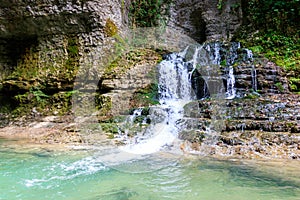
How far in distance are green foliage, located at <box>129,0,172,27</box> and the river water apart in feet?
28.5

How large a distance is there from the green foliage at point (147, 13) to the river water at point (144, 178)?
8.69m

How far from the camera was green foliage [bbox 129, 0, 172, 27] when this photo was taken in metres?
11.8

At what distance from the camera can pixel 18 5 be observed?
8133mm

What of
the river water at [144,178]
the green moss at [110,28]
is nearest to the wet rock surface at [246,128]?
the river water at [144,178]

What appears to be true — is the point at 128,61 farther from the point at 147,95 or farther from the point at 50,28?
the point at 50,28

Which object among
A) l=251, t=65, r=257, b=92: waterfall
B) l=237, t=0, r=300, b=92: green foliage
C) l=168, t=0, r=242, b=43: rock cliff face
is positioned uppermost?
l=168, t=0, r=242, b=43: rock cliff face

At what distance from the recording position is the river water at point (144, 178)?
2734 millimetres

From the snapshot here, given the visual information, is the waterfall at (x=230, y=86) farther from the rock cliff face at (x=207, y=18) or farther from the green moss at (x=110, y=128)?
the rock cliff face at (x=207, y=18)

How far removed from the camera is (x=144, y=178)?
3311 mm

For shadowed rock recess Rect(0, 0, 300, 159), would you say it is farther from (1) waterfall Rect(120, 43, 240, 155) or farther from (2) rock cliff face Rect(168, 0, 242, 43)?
(2) rock cliff face Rect(168, 0, 242, 43)

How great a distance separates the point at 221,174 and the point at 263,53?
701 centimetres

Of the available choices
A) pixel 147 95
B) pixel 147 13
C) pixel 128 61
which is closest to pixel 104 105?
pixel 147 95

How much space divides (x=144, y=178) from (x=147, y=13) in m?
10.3

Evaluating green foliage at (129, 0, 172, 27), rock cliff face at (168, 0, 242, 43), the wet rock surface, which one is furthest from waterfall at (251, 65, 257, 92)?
green foliage at (129, 0, 172, 27)
